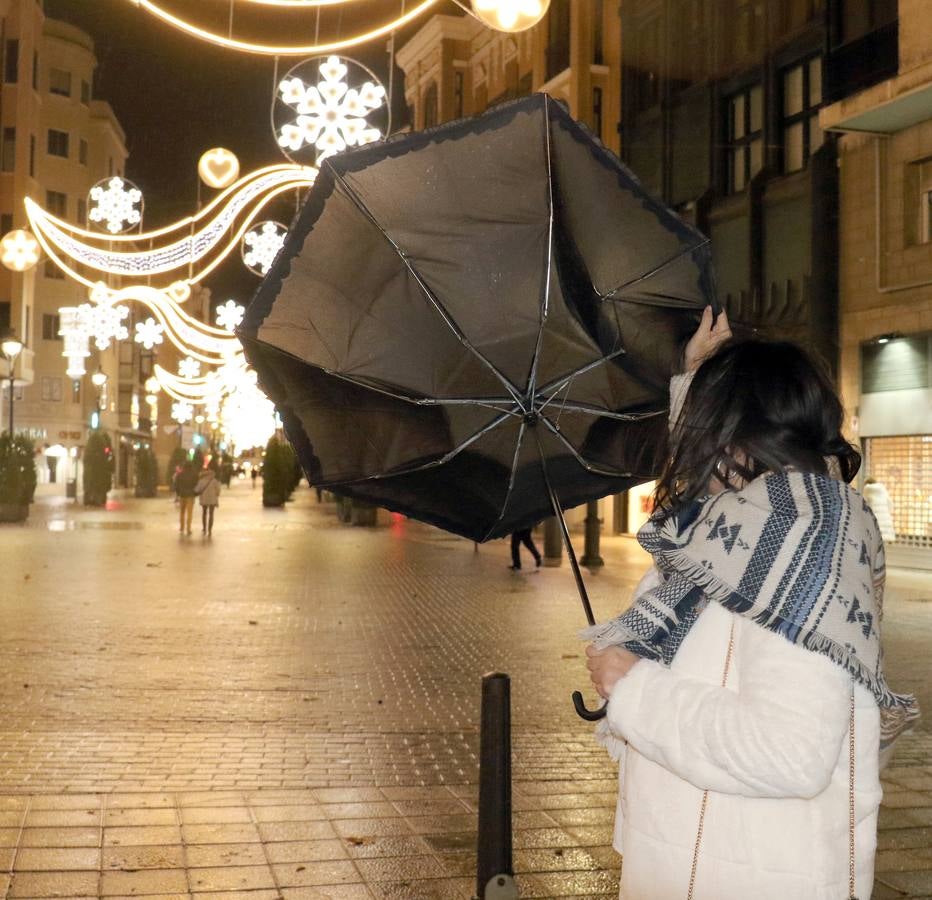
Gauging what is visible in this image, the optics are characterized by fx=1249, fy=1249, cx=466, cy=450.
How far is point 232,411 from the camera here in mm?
47594

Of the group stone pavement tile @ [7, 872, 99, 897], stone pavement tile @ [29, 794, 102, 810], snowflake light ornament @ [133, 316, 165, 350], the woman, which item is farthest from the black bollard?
snowflake light ornament @ [133, 316, 165, 350]

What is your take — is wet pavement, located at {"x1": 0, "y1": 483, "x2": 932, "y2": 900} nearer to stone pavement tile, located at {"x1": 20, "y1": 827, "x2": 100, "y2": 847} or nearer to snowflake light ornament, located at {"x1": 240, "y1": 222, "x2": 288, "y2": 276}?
stone pavement tile, located at {"x1": 20, "y1": 827, "x2": 100, "y2": 847}

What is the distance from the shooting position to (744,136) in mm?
28266

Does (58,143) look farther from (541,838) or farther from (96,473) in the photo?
(541,838)

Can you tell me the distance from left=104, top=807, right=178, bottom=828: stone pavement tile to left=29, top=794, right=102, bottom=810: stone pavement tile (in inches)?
6.2

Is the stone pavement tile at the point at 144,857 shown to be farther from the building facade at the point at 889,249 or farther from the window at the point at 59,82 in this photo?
the window at the point at 59,82

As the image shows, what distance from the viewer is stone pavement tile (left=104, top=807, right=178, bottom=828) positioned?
18.9ft

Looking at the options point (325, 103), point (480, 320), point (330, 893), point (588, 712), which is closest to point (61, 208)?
point (325, 103)

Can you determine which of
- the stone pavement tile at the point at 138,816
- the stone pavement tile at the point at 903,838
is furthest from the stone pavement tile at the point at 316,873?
the stone pavement tile at the point at 903,838

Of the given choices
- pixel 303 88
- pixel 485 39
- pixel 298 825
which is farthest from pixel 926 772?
pixel 485 39

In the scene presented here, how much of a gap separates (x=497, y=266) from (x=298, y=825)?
3.34m

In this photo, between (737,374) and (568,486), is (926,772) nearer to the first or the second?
(568,486)

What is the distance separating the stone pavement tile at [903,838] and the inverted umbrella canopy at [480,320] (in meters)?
2.80

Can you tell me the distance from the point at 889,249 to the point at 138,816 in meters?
20.2
